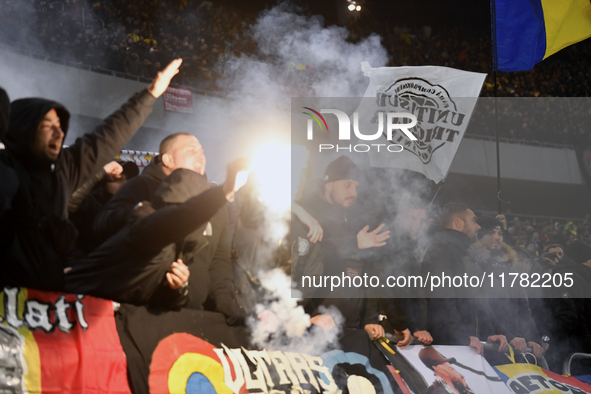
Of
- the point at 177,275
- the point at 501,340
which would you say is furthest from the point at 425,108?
the point at 177,275

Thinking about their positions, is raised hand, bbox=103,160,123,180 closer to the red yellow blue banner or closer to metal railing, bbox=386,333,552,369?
metal railing, bbox=386,333,552,369

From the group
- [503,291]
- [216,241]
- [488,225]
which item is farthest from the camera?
[488,225]

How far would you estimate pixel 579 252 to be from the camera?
4.73m

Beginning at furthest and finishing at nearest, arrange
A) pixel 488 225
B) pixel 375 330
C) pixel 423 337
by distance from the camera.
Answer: pixel 488 225, pixel 423 337, pixel 375 330

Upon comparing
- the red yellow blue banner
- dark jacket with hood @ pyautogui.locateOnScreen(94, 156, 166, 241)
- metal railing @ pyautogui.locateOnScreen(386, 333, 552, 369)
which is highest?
dark jacket with hood @ pyautogui.locateOnScreen(94, 156, 166, 241)

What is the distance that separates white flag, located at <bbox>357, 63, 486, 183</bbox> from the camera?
4.06 meters

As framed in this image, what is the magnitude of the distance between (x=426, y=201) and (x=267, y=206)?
4.96ft

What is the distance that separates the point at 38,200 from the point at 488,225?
11.1 ft

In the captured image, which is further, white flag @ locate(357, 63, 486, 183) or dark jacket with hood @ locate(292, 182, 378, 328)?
white flag @ locate(357, 63, 486, 183)

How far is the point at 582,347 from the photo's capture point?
13.8ft

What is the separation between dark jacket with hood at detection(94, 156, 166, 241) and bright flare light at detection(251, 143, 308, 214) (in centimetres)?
67

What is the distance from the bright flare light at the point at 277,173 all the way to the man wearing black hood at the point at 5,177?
4.79 ft

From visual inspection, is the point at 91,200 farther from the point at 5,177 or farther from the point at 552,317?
the point at 552,317

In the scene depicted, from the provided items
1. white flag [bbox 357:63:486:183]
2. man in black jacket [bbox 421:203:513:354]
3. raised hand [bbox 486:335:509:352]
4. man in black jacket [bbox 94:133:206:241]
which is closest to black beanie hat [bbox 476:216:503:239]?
man in black jacket [bbox 421:203:513:354]
